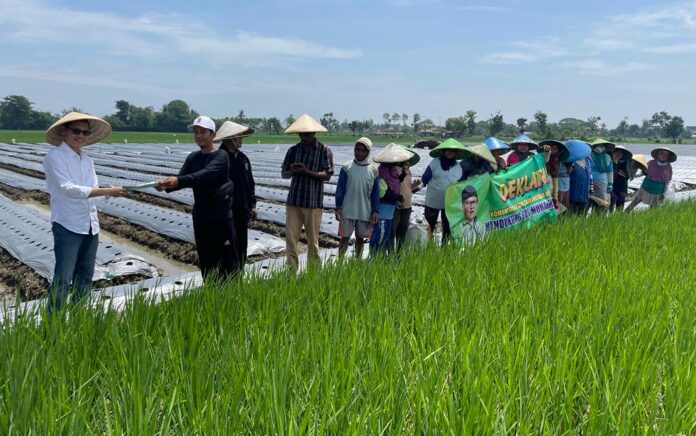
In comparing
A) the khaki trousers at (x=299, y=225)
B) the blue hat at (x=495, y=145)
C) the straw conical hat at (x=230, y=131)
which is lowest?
the khaki trousers at (x=299, y=225)

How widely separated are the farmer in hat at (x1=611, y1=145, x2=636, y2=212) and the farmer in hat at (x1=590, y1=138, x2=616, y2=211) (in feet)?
1.27

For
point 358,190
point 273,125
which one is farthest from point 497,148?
point 273,125

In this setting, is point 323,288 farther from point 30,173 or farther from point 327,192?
point 30,173

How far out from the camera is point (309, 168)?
3.99m

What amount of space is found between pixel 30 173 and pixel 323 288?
41.6 ft

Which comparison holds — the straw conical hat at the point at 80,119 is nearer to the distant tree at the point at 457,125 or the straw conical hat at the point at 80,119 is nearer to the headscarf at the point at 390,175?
the headscarf at the point at 390,175

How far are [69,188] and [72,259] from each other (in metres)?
0.39

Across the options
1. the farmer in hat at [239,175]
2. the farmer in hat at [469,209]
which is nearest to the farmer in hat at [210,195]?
the farmer in hat at [239,175]

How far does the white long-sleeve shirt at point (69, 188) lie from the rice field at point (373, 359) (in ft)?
3.03

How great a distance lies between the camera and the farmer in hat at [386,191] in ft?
13.4

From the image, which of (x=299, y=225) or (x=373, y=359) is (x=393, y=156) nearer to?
(x=299, y=225)

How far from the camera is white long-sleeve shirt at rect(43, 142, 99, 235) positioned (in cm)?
261

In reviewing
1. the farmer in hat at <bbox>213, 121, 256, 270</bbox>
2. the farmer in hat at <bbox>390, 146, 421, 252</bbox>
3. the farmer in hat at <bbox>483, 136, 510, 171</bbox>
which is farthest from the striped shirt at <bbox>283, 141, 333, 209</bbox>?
the farmer in hat at <bbox>483, 136, 510, 171</bbox>

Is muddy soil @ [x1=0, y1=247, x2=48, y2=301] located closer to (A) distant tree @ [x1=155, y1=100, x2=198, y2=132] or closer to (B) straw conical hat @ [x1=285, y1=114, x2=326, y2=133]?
(B) straw conical hat @ [x1=285, y1=114, x2=326, y2=133]
